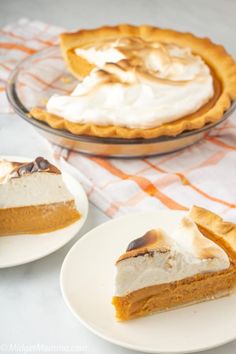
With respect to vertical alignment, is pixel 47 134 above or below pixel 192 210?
below

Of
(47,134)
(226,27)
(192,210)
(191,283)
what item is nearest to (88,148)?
(47,134)

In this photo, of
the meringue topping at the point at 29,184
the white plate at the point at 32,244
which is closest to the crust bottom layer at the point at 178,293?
the white plate at the point at 32,244

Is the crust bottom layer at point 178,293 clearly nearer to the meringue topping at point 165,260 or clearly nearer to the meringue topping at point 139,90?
the meringue topping at point 165,260

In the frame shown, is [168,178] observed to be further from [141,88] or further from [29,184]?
[29,184]

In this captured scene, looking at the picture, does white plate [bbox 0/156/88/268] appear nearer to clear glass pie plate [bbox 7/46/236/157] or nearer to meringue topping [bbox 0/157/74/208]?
meringue topping [bbox 0/157/74/208]

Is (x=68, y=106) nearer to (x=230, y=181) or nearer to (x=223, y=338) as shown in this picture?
(x=230, y=181)

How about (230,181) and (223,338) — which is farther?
(230,181)
